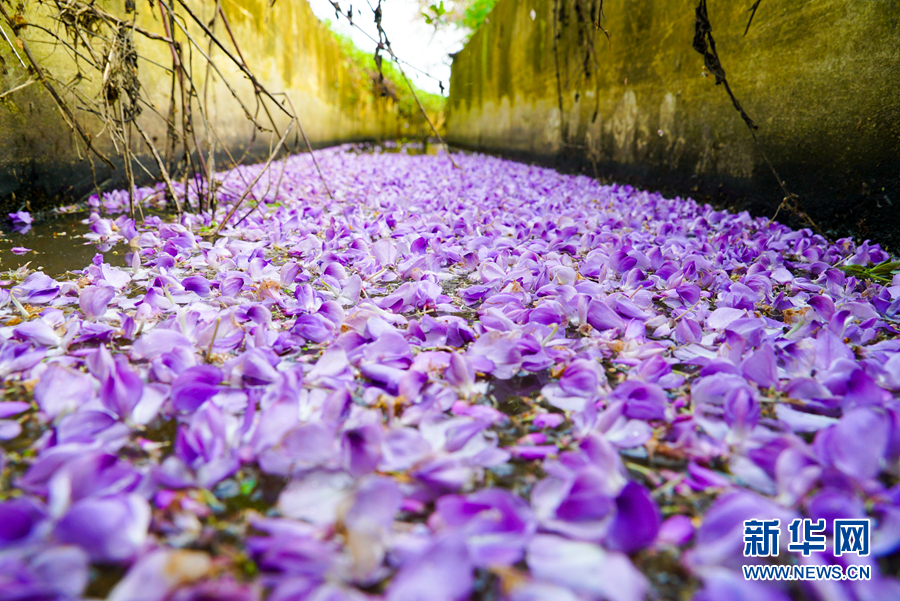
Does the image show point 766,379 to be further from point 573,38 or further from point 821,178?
point 573,38

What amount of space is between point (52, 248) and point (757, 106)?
3179 millimetres

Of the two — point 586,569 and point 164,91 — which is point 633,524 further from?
point 164,91

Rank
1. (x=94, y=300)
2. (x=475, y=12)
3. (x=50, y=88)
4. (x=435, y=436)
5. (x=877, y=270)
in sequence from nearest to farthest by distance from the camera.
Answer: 1. (x=435, y=436)
2. (x=94, y=300)
3. (x=50, y=88)
4. (x=877, y=270)
5. (x=475, y=12)

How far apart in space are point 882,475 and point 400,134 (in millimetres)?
16482

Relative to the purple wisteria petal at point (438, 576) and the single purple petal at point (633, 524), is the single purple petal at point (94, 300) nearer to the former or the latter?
the purple wisteria petal at point (438, 576)

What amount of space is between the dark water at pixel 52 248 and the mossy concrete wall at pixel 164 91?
0.23 m

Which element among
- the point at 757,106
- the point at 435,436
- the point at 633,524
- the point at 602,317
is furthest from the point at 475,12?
the point at 633,524

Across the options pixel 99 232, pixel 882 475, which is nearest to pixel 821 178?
pixel 882 475

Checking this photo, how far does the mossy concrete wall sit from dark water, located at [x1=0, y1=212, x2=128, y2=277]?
23 centimetres

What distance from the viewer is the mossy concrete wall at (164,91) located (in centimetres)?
194

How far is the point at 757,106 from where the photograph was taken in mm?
2311

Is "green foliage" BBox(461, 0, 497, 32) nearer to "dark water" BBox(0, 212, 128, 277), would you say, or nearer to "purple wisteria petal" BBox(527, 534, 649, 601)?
"dark water" BBox(0, 212, 128, 277)

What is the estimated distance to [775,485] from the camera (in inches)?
23.6

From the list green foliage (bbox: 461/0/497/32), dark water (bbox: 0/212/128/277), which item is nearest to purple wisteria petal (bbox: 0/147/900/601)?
dark water (bbox: 0/212/128/277)
